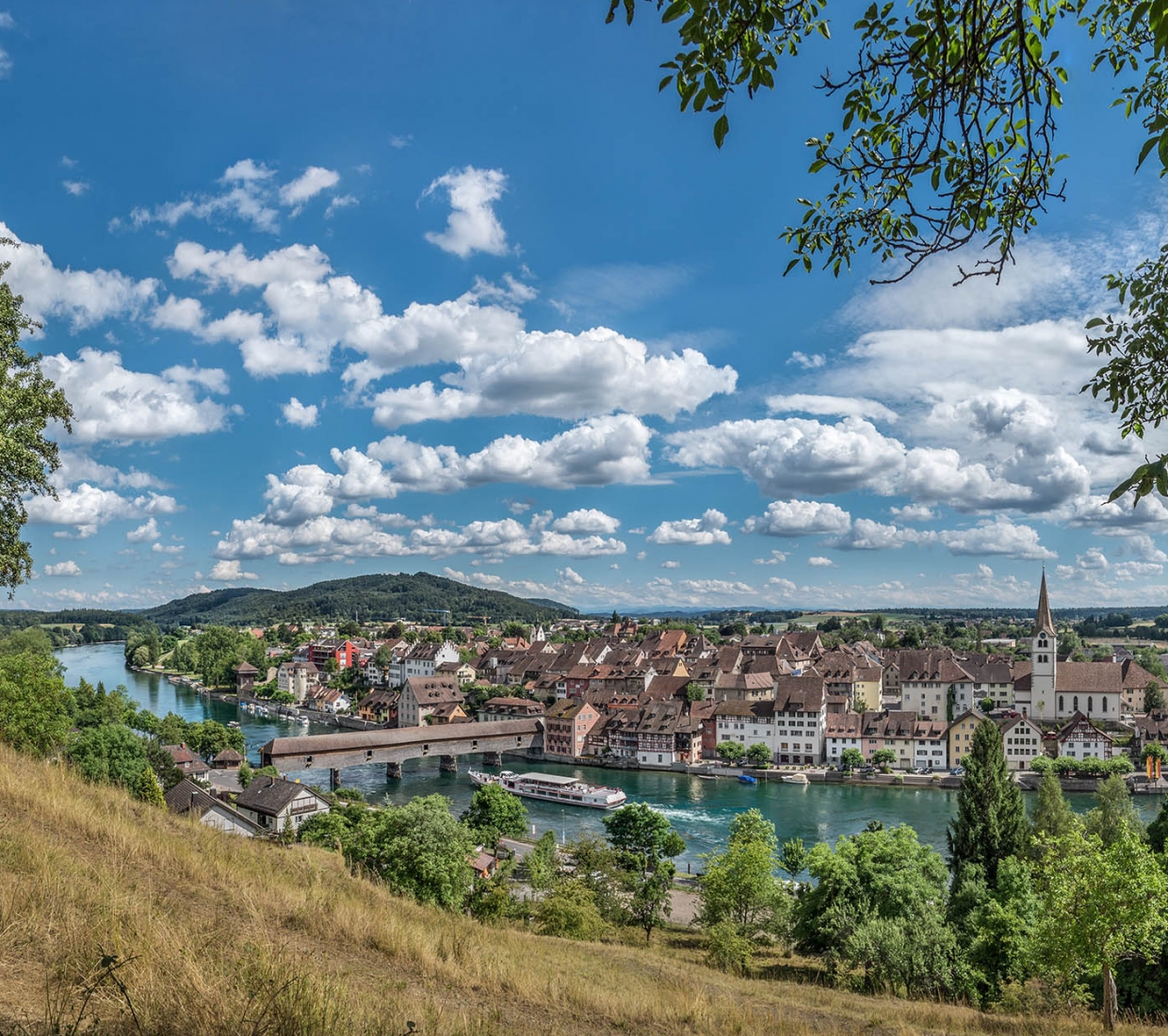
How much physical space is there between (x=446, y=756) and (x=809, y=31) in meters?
54.1

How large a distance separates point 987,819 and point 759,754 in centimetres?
2914

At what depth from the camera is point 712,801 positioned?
43031 mm

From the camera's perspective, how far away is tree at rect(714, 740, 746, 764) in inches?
2053

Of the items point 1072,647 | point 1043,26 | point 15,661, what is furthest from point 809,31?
point 1072,647

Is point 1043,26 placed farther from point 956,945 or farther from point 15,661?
point 15,661

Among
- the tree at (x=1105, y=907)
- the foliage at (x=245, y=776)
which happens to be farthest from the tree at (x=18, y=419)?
the foliage at (x=245, y=776)

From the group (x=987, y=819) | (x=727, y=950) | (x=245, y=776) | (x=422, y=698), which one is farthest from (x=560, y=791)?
(x=422, y=698)

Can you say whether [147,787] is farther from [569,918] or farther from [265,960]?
[265,960]

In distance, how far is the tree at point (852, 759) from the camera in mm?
49188

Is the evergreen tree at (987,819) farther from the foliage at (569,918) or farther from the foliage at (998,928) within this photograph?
the foliage at (569,918)

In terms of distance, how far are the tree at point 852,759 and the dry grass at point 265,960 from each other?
4257cm

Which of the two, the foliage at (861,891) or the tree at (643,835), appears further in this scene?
the tree at (643,835)

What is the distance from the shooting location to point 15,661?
23.8m

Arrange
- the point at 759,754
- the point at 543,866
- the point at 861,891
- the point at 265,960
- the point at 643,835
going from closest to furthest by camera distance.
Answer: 1. the point at 265,960
2. the point at 861,891
3. the point at 543,866
4. the point at 643,835
5. the point at 759,754
